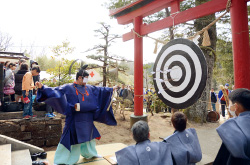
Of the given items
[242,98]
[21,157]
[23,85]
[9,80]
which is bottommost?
[21,157]

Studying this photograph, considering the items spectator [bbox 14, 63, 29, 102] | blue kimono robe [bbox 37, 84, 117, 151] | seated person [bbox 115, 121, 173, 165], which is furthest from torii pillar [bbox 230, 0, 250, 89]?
spectator [bbox 14, 63, 29, 102]

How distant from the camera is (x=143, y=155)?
1733 millimetres

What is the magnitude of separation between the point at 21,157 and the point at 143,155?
2588 millimetres

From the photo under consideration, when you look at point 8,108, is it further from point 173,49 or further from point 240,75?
point 240,75

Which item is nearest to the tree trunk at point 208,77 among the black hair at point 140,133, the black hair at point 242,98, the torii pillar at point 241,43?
the torii pillar at point 241,43

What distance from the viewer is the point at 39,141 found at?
177 inches

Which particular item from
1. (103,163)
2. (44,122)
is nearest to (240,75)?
(103,163)

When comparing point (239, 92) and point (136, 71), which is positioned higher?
point (136, 71)

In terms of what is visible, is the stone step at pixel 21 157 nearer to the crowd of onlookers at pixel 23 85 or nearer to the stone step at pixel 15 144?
the stone step at pixel 15 144

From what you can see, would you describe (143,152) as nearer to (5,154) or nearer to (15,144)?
(5,154)

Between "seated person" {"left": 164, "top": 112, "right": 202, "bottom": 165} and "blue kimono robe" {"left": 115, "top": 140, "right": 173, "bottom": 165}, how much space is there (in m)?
0.15

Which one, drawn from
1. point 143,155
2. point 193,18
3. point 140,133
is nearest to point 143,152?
point 143,155

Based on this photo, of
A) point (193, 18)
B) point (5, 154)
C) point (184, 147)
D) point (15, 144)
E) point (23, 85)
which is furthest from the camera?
point (23, 85)

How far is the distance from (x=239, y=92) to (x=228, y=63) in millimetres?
10019
